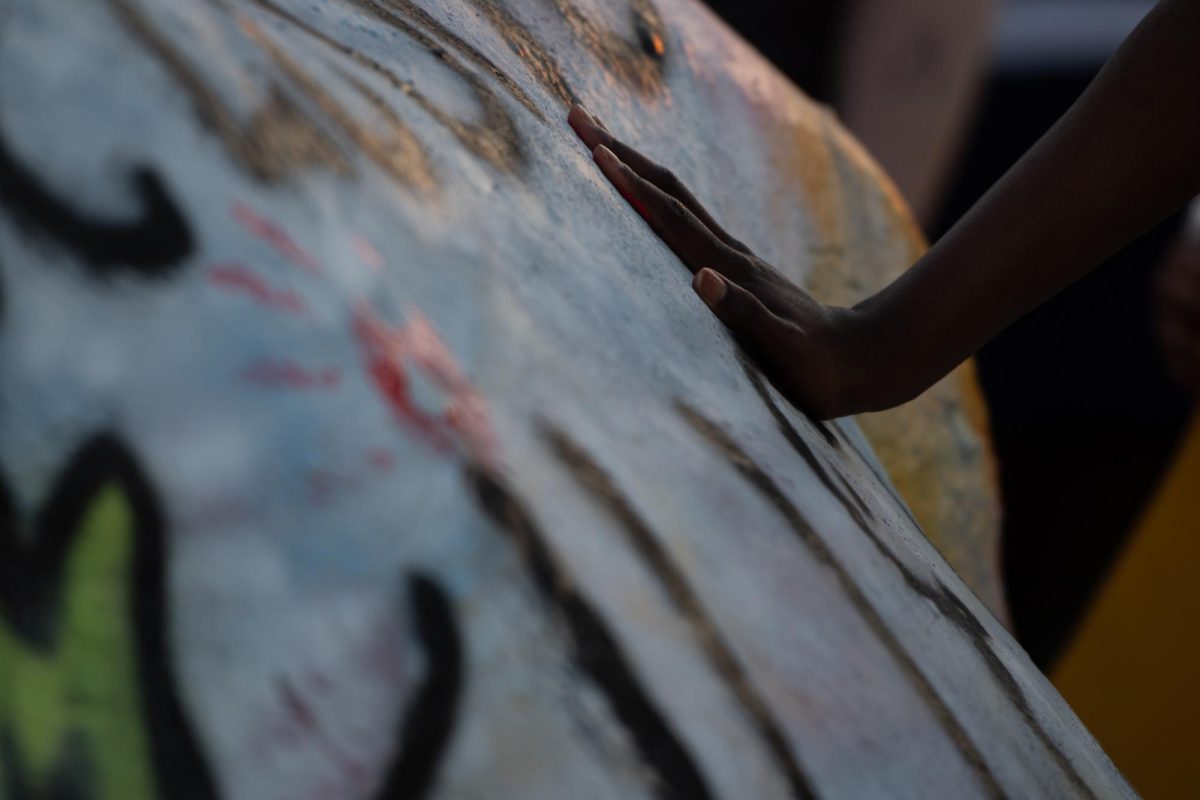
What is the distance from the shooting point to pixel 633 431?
64 cm

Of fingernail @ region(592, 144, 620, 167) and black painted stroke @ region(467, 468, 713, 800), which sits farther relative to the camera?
fingernail @ region(592, 144, 620, 167)

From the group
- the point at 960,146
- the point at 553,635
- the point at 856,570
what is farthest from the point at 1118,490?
the point at 553,635

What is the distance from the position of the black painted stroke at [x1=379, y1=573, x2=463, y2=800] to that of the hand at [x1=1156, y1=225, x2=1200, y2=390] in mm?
1753

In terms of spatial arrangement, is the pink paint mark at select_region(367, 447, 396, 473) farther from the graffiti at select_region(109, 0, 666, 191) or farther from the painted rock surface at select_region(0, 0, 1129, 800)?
the graffiti at select_region(109, 0, 666, 191)

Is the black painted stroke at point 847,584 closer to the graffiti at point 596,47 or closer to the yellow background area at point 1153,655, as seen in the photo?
the graffiti at point 596,47

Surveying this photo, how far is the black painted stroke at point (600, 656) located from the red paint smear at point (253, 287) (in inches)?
3.9

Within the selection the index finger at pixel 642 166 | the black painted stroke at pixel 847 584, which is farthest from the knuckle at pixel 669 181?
the black painted stroke at pixel 847 584

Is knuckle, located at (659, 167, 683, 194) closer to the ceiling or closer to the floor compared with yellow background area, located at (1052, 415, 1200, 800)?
closer to the ceiling

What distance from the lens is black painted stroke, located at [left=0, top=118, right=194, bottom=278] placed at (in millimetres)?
523

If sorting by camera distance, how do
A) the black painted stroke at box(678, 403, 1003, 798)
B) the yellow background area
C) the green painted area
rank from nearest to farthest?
the green painted area → the black painted stroke at box(678, 403, 1003, 798) → the yellow background area

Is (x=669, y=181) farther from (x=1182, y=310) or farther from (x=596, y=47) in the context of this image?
(x=1182, y=310)

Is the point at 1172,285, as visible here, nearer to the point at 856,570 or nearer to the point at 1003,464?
the point at 1003,464

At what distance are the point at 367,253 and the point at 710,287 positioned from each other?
29cm

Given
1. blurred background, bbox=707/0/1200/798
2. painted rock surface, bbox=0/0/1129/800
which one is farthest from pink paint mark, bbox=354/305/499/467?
blurred background, bbox=707/0/1200/798
